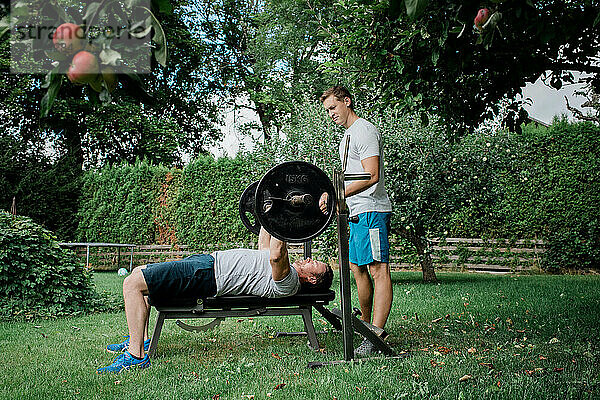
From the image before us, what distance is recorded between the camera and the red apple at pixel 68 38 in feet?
2.77

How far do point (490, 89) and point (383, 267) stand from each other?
6.45 ft

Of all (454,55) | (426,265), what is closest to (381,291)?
(454,55)

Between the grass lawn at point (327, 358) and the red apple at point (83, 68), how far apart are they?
227 centimetres

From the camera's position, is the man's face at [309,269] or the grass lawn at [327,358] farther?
the man's face at [309,269]

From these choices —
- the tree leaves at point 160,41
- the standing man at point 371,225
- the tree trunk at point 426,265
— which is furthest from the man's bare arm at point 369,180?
the tree trunk at point 426,265

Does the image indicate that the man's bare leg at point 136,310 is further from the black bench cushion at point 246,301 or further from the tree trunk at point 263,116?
the tree trunk at point 263,116

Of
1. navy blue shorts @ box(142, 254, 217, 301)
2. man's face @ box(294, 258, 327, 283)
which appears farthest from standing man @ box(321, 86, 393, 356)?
navy blue shorts @ box(142, 254, 217, 301)

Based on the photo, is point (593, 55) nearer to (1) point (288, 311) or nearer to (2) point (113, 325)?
(1) point (288, 311)

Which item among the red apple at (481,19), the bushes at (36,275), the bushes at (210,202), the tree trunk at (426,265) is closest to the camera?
the red apple at (481,19)

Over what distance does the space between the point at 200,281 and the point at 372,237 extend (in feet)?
4.34

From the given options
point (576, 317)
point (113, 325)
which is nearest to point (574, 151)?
point (576, 317)

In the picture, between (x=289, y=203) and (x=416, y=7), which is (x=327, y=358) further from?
(x=416, y=7)

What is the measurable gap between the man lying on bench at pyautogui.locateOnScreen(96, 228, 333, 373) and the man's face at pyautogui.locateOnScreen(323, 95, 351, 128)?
1273 millimetres

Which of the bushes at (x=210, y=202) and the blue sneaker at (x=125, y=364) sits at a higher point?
the bushes at (x=210, y=202)
